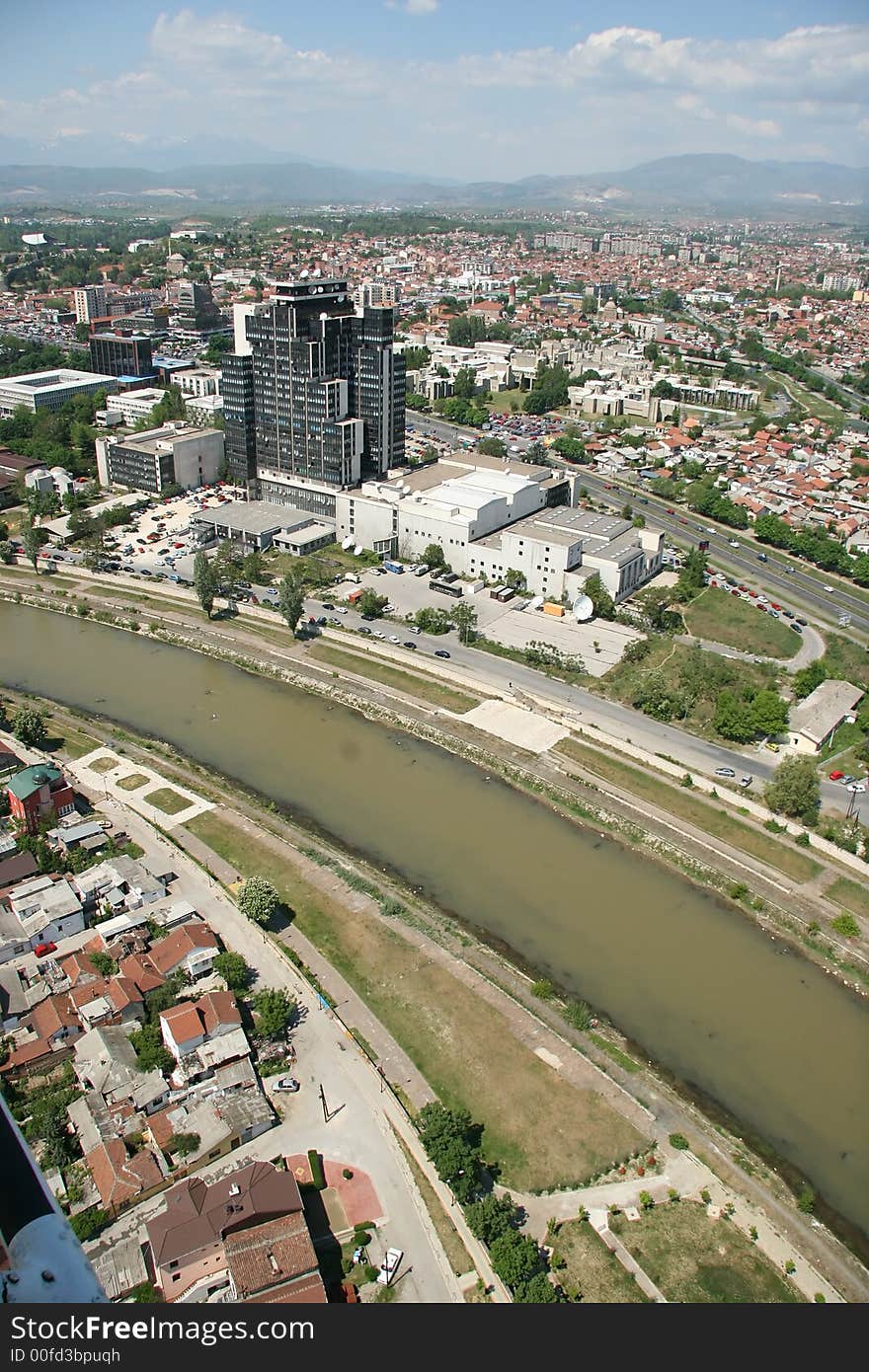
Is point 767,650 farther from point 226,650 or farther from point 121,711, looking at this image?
point 121,711

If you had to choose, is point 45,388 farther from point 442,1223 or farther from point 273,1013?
point 442,1223

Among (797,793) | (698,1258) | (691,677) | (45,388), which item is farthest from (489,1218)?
(45,388)

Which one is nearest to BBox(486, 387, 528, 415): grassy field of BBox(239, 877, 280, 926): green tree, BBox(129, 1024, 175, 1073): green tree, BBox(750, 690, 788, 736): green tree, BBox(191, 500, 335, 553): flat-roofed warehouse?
BBox(191, 500, 335, 553): flat-roofed warehouse

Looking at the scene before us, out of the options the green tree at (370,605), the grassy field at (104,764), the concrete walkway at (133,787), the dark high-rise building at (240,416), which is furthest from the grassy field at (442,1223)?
the dark high-rise building at (240,416)

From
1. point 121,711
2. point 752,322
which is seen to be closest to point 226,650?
point 121,711

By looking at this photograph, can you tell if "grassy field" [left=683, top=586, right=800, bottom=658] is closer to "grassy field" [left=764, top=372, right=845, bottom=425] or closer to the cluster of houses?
the cluster of houses

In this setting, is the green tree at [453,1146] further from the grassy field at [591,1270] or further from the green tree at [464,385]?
the green tree at [464,385]
